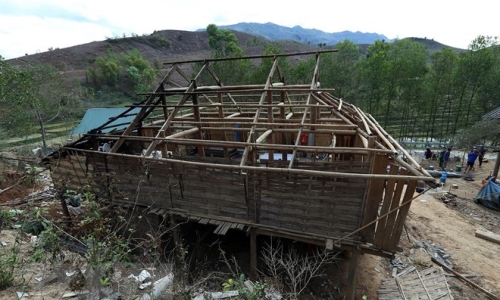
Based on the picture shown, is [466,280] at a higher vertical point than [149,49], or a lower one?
lower

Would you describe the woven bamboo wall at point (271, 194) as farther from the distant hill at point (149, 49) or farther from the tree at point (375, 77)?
the distant hill at point (149, 49)

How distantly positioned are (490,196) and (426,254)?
24.9ft

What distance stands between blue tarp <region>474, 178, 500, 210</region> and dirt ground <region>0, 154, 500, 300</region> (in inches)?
11.6


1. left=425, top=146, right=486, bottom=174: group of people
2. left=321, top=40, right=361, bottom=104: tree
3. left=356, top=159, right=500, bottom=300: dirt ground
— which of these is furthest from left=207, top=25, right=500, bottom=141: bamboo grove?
left=356, top=159, right=500, bottom=300: dirt ground

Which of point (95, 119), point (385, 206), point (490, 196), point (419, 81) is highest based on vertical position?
point (419, 81)

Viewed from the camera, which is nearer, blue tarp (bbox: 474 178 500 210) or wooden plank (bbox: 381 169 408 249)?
wooden plank (bbox: 381 169 408 249)

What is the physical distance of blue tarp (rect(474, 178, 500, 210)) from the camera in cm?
1323

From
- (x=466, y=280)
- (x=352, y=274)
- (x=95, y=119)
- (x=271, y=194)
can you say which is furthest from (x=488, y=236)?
(x=95, y=119)

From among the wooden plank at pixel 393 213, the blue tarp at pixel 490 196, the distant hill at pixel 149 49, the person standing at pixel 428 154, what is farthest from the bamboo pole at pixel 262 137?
the distant hill at pixel 149 49

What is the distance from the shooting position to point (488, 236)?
1070 centimetres

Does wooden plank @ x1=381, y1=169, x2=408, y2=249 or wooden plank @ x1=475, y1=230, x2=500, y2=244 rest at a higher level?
wooden plank @ x1=381, y1=169, x2=408, y2=249

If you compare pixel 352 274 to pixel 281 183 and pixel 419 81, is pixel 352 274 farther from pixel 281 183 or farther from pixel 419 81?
pixel 419 81

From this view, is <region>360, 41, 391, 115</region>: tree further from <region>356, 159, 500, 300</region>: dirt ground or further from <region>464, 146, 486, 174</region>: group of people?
<region>356, 159, 500, 300</region>: dirt ground

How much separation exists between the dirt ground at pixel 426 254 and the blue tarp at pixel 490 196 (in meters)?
0.29
